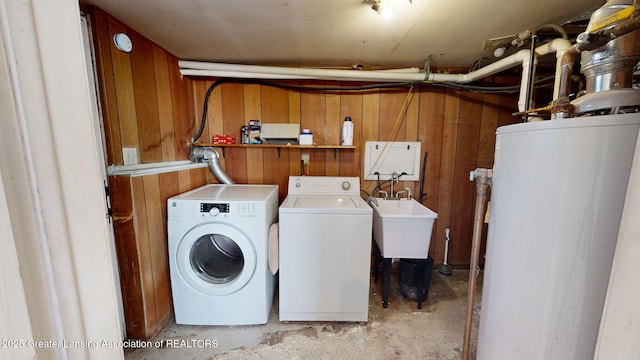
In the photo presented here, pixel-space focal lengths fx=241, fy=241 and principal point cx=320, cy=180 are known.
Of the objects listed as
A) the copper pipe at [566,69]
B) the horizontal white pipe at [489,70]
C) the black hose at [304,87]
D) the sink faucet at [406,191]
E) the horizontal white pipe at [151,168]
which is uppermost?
the horizontal white pipe at [489,70]

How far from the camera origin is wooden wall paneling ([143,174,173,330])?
5.04ft

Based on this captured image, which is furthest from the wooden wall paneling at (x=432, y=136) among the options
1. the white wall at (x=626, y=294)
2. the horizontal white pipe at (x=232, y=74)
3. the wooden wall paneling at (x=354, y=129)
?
the white wall at (x=626, y=294)

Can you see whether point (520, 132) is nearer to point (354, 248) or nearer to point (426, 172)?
point (354, 248)

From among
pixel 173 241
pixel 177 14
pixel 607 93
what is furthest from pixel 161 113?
pixel 607 93

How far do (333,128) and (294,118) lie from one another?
0.38 meters

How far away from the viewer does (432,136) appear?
2344 mm

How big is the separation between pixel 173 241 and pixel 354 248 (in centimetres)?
122

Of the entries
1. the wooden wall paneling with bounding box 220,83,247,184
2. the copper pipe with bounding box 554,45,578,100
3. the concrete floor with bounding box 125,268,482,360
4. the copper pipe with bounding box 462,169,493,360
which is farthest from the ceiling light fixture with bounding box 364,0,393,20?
the concrete floor with bounding box 125,268,482,360

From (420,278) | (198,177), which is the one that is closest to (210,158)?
(198,177)

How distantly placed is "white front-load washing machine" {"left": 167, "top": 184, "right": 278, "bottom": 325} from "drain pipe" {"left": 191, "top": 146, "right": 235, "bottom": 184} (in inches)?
18.2

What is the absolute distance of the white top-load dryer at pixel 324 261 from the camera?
164 centimetres

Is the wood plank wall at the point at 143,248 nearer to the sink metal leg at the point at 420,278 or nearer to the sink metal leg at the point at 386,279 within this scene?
the sink metal leg at the point at 386,279

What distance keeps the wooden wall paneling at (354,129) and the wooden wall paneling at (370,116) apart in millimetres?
20

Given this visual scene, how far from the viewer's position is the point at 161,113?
1.77 m
